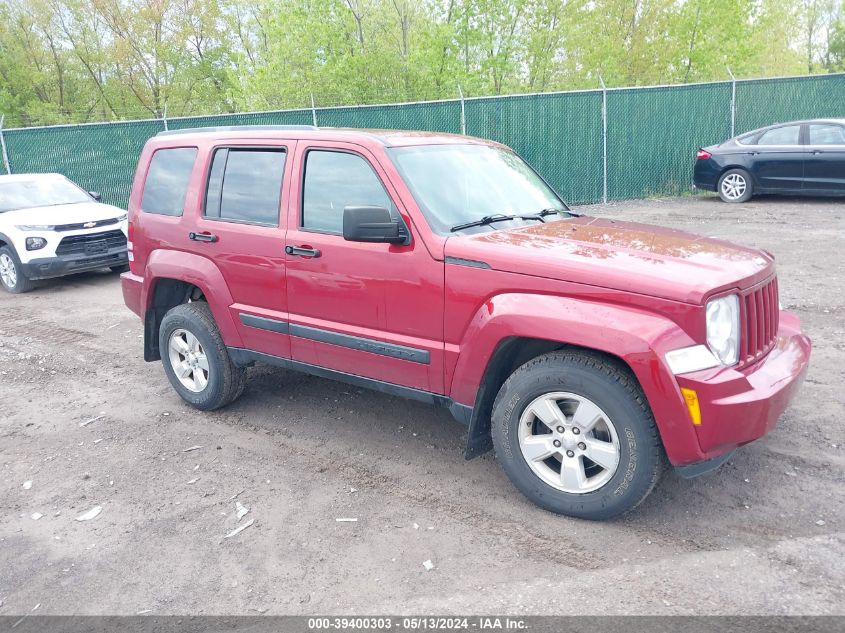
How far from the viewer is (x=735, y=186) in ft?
45.5

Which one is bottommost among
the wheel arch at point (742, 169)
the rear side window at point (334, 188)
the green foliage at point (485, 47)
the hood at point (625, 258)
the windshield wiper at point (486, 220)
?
the hood at point (625, 258)

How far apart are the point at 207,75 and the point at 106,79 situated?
5.29m

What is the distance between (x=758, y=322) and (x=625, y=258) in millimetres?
742

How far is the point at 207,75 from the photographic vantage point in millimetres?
36406

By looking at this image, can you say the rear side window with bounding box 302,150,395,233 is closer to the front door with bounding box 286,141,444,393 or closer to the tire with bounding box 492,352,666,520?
the front door with bounding box 286,141,444,393

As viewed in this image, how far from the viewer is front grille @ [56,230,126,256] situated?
389 inches

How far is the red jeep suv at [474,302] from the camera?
3.28 m

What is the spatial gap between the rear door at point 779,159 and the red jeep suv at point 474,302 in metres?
10.0

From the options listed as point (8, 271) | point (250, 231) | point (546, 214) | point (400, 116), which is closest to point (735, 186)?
point (400, 116)

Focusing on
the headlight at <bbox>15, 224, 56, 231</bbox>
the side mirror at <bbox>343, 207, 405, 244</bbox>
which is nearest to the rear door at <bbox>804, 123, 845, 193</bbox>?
the side mirror at <bbox>343, 207, 405, 244</bbox>

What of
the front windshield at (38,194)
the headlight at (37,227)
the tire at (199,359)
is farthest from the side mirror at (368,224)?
the front windshield at (38,194)

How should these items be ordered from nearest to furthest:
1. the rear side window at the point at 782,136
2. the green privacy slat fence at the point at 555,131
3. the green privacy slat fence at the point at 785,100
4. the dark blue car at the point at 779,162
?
the dark blue car at the point at 779,162 < the rear side window at the point at 782,136 < the green privacy slat fence at the point at 555,131 < the green privacy slat fence at the point at 785,100

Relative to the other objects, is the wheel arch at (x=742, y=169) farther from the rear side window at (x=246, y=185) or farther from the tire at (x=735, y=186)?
the rear side window at (x=246, y=185)

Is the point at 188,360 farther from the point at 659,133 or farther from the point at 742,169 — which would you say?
the point at 659,133
